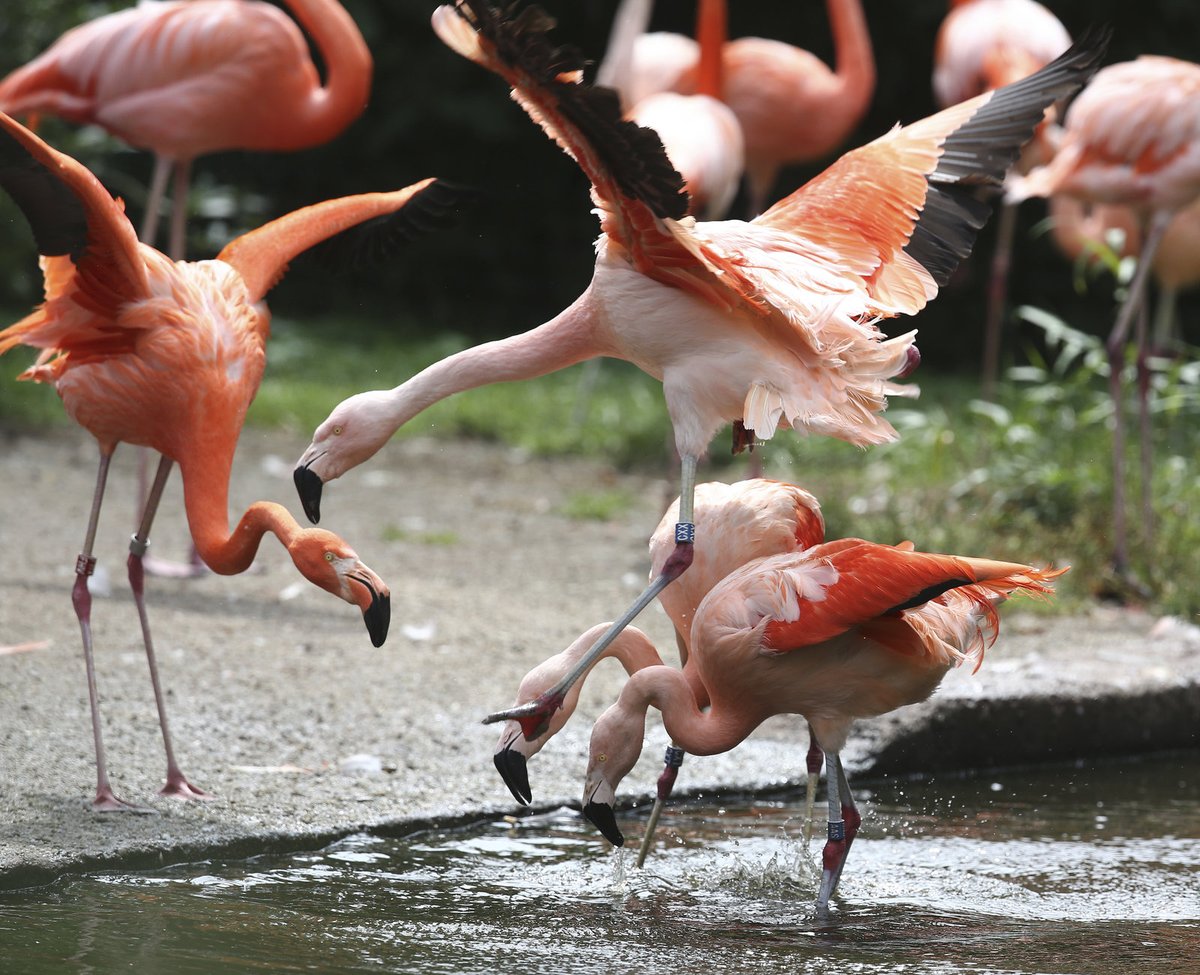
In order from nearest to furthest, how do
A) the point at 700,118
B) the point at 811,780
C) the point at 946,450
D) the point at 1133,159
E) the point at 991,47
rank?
1. the point at 811,780
2. the point at 1133,159
3. the point at 700,118
4. the point at 946,450
5. the point at 991,47

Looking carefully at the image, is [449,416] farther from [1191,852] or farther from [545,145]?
[1191,852]

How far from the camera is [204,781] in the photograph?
11.6ft

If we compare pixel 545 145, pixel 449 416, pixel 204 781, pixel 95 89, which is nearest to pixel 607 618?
pixel 204 781

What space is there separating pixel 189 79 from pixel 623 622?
10.6 feet

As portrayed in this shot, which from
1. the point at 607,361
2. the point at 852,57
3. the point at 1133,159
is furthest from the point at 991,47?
the point at 607,361

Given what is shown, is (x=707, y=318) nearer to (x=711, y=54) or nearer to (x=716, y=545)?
(x=716, y=545)

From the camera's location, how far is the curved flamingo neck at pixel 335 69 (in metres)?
5.87

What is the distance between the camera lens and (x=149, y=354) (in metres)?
3.57

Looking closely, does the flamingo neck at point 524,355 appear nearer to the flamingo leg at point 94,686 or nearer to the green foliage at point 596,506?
the flamingo leg at point 94,686

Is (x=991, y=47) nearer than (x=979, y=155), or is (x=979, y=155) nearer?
(x=979, y=155)

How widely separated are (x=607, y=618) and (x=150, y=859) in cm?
222

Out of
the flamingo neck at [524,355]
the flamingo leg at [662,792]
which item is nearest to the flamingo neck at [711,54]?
the flamingo neck at [524,355]

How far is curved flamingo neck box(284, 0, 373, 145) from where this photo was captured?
231 inches

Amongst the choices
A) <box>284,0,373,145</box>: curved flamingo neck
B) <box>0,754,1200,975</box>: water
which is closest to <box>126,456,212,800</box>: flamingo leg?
<box>0,754,1200,975</box>: water
